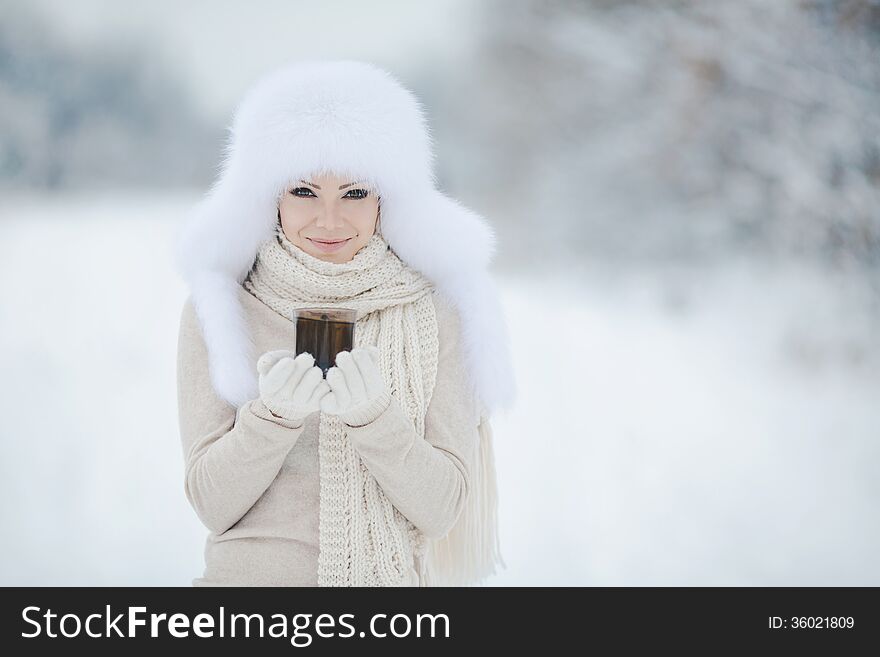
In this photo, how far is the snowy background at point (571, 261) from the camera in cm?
282

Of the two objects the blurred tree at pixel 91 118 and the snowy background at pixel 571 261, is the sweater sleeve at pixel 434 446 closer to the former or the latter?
the snowy background at pixel 571 261

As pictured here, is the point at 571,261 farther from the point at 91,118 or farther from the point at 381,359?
the point at 381,359

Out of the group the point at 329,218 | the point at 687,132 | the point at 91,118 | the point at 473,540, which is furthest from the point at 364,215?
the point at 687,132

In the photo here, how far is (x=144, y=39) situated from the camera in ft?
9.86

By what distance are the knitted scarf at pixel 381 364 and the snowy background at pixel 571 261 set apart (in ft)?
4.69

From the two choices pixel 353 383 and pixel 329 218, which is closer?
pixel 353 383

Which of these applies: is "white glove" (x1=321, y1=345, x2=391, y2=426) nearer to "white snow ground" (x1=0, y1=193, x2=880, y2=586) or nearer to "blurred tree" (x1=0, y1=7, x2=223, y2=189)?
"white snow ground" (x1=0, y1=193, x2=880, y2=586)

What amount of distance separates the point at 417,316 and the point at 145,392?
65.4 inches

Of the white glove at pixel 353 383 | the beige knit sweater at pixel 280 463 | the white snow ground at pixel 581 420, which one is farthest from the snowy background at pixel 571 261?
the white glove at pixel 353 383

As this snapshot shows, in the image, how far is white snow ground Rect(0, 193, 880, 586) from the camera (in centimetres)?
276

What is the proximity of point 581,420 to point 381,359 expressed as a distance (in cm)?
174

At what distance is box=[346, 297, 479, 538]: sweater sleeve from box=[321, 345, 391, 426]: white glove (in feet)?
Answer: 0.09

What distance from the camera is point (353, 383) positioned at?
1.15 meters

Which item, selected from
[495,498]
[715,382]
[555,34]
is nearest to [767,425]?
[715,382]
